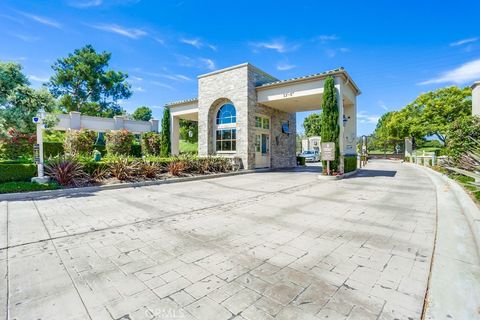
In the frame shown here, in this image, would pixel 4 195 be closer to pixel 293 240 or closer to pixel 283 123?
pixel 293 240

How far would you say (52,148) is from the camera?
1636cm

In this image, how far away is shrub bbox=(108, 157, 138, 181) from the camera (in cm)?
912

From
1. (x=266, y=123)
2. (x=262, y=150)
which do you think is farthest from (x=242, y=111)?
(x=262, y=150)

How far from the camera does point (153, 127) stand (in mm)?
27000

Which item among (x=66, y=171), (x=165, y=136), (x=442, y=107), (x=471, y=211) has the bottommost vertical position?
(x=471, y=211)

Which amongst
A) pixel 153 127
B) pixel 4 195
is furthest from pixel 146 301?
pixel 153 127

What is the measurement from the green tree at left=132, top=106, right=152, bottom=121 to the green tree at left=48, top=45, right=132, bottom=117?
25.9 m

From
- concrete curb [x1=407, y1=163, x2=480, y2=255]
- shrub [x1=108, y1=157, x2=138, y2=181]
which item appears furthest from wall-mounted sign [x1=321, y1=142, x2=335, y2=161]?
shrub [x1=108, y1=157, x2=138, y2=181]

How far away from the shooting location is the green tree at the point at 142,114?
201 feet

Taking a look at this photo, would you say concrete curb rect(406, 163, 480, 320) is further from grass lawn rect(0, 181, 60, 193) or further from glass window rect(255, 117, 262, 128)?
glass window rect(255, 117, 262, 128)

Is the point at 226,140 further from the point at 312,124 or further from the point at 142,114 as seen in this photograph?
the point at 142,114

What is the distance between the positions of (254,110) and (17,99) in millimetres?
10949

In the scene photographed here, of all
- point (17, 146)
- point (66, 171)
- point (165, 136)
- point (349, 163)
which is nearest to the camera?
point (66, 171)

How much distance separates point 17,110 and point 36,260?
748 centimetres
